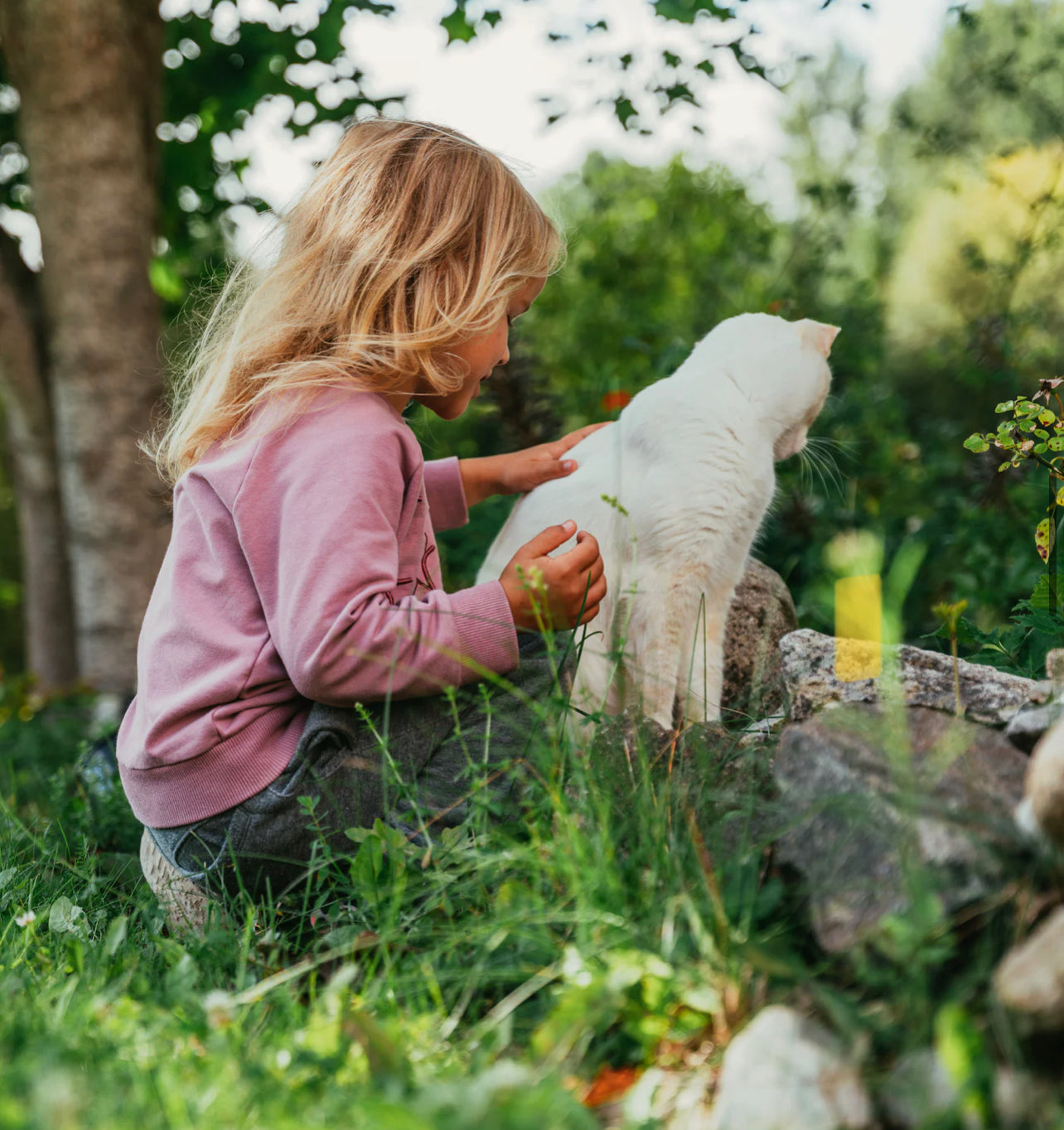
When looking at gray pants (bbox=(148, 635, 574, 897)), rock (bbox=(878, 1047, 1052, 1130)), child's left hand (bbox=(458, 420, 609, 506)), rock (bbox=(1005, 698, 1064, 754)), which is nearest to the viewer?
rock (bbox=(878, 1047, 1052, 1130))

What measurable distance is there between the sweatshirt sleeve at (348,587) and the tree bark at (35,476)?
3732mm

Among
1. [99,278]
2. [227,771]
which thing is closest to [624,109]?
[99,278]

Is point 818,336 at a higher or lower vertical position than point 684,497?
higher

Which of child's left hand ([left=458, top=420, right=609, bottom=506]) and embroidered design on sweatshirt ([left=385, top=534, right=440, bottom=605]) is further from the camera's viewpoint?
child's left hand ([left=458, top=420, right=609, bottom=506])

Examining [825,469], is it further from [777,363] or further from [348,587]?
[348,587]

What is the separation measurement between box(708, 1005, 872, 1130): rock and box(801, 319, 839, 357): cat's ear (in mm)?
1611

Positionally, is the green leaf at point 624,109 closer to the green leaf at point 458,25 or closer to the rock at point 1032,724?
the green leaf at point 458,25

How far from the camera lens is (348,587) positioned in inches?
62.0

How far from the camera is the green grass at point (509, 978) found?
100cm

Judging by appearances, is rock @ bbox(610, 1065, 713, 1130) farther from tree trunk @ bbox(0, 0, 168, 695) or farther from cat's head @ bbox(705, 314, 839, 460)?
tree trunk @ bbox(0, 0, 168, 695)

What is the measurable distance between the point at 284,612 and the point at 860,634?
1.16 meters

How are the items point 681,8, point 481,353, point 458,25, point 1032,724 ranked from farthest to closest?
point 458,25 < point 681,8 < point 481,353 < point 1032,724

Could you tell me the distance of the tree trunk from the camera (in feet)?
14.2

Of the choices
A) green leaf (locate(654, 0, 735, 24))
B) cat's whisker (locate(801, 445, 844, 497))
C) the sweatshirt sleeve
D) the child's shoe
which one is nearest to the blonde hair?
the sweatshirt sleeve
